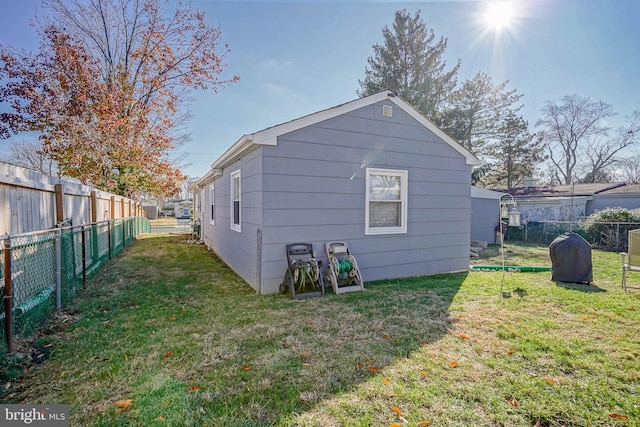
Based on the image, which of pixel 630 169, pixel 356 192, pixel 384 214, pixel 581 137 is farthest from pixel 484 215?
pixel 630 169

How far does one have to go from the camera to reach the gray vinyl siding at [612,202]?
14.1m

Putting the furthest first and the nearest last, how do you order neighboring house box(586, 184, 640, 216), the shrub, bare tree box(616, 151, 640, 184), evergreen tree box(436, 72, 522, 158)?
1. bare tree box(616, 151, 640, 184)
2. evergreen tree box(436, 72, 522, 158)
3. neighboring house box(586, 184, 640, 216)
4. the shrub

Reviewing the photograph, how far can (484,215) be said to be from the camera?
42.7 ft

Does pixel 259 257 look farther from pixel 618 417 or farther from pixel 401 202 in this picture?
pixel 618 417

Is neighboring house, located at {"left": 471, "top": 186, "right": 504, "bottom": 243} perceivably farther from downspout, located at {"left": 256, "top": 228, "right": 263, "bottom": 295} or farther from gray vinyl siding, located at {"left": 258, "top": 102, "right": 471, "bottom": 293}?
downspout, located at {"left": 256, "top": 228, "right": 263, "bottom": 295}

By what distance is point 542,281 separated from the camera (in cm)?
585

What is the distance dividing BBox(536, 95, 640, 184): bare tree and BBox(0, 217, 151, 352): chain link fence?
27381mm

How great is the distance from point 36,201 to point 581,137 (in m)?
33.1

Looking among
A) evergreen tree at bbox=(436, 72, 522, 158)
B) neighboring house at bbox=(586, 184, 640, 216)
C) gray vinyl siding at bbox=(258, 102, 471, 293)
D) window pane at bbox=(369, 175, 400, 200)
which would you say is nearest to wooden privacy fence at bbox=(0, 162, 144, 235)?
gray vinyl siding at bbox=(258, 102, 471, 293)

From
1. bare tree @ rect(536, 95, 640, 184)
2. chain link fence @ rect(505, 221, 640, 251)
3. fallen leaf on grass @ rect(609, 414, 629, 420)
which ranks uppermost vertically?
bare tree @ rect(536, 95, 640, 184)

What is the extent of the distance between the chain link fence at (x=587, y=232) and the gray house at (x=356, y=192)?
7867mm

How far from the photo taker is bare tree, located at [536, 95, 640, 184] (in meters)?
23.1

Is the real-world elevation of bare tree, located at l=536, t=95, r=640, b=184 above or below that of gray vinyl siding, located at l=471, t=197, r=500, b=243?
above

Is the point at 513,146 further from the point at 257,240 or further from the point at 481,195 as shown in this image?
the point at 257,240
